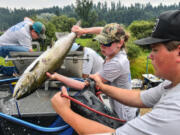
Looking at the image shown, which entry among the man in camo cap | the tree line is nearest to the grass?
the man in camo cap

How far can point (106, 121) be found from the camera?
5.49 feet

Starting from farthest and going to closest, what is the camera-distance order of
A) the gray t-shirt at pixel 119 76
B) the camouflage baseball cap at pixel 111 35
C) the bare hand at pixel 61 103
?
the camouflage baseball cap at pixel 111 35
the gray t-shirt at pixel 119 76
the bare hand at pixel 61 103

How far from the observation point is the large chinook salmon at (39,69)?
2.10 metres

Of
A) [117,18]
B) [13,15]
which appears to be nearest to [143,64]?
[13,15]

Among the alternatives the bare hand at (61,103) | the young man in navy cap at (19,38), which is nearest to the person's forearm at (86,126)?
the bare hand at (61,103)

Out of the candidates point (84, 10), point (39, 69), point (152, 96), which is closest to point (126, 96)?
point (152, 96)

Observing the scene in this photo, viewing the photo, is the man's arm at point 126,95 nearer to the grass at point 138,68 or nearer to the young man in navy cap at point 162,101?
the young man in navy cap at point 162,101

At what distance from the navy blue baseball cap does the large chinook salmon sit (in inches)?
54.5

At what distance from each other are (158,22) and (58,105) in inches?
42.8

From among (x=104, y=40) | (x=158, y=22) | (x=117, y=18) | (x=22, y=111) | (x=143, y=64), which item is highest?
(x=117, y=18)

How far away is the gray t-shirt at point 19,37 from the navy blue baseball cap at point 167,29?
4660 millimetres

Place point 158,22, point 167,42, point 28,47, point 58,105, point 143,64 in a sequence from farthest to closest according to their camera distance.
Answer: point 143,64 → point 28,47 → point 58,105 → point 158,22 → point 167,42

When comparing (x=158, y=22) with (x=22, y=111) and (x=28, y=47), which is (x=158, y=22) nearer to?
(x=22, y=111)

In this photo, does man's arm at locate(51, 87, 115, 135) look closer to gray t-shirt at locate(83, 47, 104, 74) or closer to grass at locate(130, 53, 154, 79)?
gray t-shirt at locate(83, 47, 104, 74)
